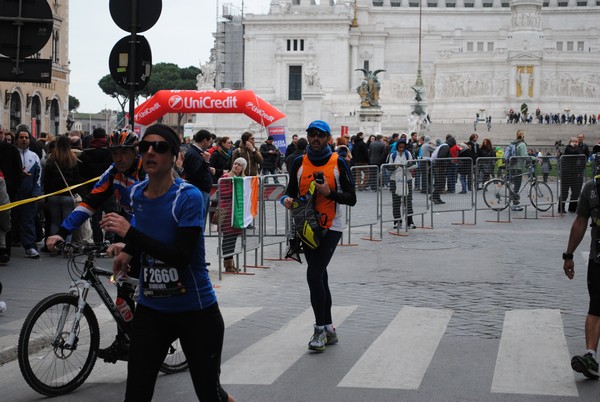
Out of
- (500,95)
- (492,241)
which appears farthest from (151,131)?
(500,95)

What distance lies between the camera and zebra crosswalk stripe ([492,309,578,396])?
756cm

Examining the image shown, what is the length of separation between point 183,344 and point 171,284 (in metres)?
0.32

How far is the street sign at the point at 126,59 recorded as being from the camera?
11048 millimetres

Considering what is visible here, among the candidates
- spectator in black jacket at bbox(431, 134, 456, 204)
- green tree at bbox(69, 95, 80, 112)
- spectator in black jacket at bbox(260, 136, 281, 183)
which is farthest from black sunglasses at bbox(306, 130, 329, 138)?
green tree at bbox(69, 95, 80, 112)

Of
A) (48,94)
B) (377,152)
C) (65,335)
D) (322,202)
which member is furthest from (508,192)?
(48,94)

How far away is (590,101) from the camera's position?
9081 centimetres

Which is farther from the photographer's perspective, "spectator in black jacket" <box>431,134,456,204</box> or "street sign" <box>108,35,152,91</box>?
"spectator in black jacket" <box>431,134,456,204</box>

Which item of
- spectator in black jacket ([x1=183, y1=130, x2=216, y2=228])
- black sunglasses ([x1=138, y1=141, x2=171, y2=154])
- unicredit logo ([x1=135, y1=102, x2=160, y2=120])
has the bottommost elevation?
spectator in black jacket ([x1=183, y1=130, x2=216, y2=228])

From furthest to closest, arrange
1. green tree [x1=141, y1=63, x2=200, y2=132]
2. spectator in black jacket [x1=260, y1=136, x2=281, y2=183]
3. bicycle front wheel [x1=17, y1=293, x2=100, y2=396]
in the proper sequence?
green tree [x1=141, y1=63, x2=200, y2=132] → spectator in black jacket [x1=260, y1=136, x2=281, y2=183] → bicycle front wheel [x1=17, y1=293, x2=100, y2=396]

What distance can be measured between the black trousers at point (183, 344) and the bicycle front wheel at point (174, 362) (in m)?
2.35

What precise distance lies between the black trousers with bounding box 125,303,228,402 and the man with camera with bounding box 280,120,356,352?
342 cm

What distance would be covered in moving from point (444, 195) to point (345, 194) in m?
12.2

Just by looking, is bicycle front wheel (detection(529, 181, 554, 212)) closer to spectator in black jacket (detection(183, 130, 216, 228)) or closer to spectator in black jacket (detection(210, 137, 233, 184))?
spectator in black jacket (detection(210, 137, 233, 184))

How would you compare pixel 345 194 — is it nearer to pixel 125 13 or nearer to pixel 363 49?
pixel 125 13
